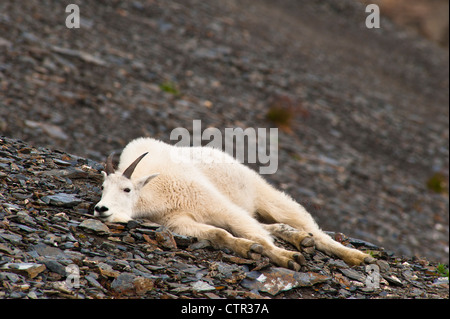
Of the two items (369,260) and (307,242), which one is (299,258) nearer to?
(307,242)

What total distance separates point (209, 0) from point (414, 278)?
1690 centimetres

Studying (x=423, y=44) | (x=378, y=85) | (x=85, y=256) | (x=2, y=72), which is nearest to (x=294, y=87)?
(x=378, y=85)

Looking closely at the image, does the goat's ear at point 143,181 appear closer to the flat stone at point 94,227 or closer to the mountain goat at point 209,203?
the mountain goat at point 209,203

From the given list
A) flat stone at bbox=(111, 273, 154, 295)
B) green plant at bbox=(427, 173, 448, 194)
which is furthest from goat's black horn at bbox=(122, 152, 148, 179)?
green plant at bbox=(427, 173, 448, 194)

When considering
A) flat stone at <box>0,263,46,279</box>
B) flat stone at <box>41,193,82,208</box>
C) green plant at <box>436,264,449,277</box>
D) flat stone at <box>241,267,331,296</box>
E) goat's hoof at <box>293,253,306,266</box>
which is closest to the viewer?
flat stone at <box>0,263,46,279</box>

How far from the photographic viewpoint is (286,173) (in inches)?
554

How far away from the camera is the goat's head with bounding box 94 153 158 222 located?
6.09m

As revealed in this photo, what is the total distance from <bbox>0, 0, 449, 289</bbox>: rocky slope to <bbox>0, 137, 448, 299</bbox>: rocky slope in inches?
210

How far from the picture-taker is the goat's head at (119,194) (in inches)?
240

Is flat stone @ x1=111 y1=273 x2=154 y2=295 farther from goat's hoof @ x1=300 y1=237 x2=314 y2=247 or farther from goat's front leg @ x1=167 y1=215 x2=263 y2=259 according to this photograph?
goat's hoof @ x1=300 y1=237 x2=314 y2=247

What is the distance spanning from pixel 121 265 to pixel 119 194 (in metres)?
1.19

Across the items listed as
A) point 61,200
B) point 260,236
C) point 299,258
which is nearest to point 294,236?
point 260,236

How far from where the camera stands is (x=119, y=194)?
6.25 metres

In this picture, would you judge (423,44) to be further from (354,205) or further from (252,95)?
(354,205)
